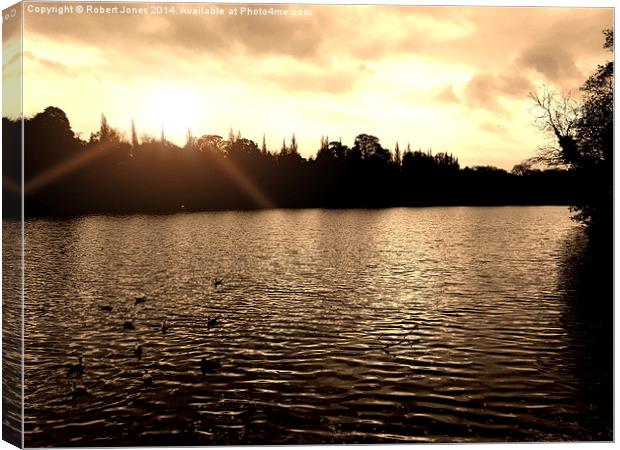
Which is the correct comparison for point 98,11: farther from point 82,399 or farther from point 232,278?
point 232,278

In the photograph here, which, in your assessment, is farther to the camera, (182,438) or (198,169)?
(198,169)

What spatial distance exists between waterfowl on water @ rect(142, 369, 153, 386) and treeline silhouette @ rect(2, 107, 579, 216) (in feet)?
21.1

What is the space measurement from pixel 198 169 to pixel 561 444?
142ft

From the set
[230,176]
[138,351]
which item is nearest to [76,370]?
[138,351]

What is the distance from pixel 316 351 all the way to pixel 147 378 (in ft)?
18.2

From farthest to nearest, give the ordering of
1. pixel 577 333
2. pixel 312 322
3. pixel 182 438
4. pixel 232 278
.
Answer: pixel 232 278, pixel 312 322, pixel 577 333, pixel 182 438

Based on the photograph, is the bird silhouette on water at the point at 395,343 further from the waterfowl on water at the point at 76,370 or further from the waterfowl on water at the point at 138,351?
the waterfowl on water at the point at 76,370

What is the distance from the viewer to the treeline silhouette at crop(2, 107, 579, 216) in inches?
974

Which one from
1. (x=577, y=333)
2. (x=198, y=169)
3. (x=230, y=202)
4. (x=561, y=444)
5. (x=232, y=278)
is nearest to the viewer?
(x=561, y=444)

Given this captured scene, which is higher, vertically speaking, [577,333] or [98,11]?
[98,11]

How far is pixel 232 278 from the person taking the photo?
38500 millimetres

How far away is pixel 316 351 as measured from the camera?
21.2 meters

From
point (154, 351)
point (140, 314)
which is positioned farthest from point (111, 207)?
point (154, 351)

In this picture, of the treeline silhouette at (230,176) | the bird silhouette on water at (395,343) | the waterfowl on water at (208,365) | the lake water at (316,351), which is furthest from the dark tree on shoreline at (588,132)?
the waterfowl on water at (208,365)
